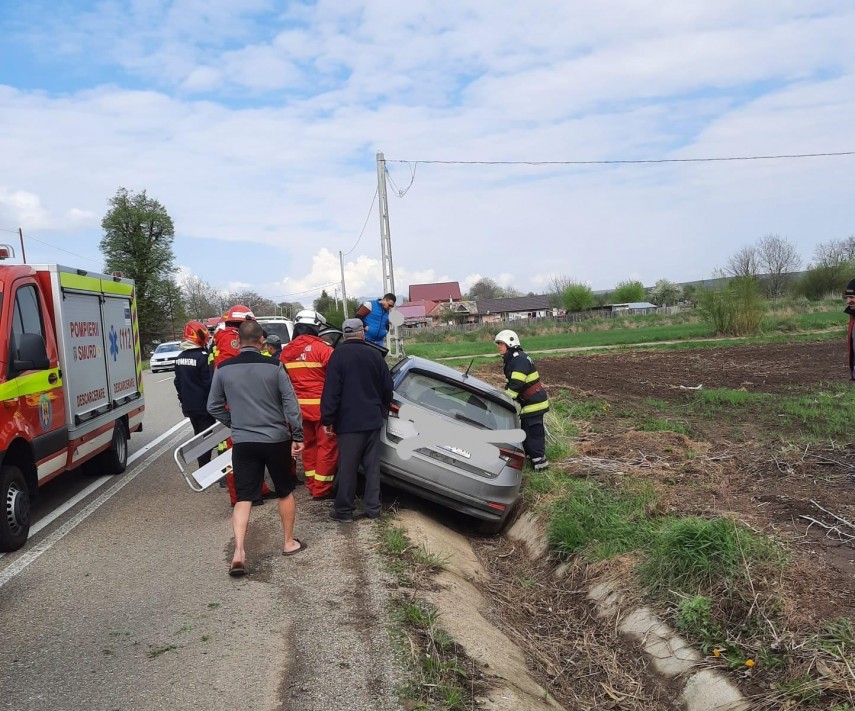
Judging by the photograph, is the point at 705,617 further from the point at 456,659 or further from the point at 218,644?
the point at 218,644

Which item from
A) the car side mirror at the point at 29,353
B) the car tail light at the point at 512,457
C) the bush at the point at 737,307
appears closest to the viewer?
the car side mirror at the point at 29,353

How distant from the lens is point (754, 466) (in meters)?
8.45

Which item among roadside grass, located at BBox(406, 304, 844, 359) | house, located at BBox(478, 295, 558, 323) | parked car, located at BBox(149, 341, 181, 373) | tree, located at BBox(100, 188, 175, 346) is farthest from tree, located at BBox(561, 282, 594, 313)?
parked car, located at BBox(149, 341, 181, 373)

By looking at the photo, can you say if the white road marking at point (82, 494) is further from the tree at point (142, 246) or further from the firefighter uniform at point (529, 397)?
the tree at point (142, 246)

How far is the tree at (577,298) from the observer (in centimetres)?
10825

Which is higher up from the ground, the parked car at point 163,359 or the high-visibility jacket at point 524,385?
the high-visibility jacket at point 524,385

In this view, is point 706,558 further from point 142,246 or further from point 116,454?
point 142,246

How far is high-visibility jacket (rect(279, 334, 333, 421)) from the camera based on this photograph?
7.43 meters

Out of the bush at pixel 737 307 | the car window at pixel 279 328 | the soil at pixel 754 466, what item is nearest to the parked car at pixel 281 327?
the car window at pixel 279 328

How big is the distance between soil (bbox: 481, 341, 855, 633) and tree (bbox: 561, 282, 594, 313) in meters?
89.9

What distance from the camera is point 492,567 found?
289 inches

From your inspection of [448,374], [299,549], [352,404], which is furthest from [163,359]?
[299,549]

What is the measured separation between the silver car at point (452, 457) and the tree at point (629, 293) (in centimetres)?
12926

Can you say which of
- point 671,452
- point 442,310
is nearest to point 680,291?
point 442,310
